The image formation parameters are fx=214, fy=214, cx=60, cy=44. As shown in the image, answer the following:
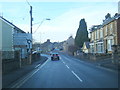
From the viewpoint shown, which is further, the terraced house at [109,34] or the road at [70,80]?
the terraced house at [109,34]

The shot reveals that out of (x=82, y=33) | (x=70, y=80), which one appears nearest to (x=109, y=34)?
(x=70, y=80)

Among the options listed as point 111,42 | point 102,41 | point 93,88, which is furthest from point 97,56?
point 93,88

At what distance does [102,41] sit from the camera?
161ft

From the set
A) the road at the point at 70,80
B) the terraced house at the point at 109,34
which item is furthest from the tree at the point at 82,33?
the road at the point at 70,80

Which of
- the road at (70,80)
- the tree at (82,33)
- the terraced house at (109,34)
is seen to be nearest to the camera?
the road at (70,80)

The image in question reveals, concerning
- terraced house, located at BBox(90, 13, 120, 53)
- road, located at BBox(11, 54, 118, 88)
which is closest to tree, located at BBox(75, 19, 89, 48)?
terraced house, located at BBox(90, 13, 120, 53)

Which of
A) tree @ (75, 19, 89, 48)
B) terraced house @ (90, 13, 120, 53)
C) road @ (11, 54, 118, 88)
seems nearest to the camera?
road @ (11, 54, 118, 88)

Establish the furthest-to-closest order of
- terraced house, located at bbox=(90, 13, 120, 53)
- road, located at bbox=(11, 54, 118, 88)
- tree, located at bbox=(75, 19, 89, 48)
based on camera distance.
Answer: tree, located at bbox=(75, 19, 89, 48)
terraced house, located at bbox=(90, 13, 120, 53)
road, located at bbox=(11, 54, 118, 88)

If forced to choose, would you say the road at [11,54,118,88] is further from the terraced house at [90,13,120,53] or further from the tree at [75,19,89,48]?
the tree at [75,19,89,48]

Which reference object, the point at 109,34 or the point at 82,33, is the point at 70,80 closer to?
the point at 109,34

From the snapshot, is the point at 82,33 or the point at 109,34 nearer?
the point at 109,34

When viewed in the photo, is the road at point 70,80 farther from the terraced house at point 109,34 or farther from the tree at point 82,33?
the tree at point 82,33

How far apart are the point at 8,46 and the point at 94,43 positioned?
98.6 feet

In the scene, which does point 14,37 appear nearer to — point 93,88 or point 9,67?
point 9,67
